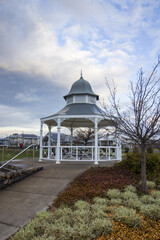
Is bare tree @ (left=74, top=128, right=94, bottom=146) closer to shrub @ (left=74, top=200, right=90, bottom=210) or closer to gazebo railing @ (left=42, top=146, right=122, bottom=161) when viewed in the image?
gazebo railing @ (left=42, top=146, right=122, bottom=161)

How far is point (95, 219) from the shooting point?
299 centimetres

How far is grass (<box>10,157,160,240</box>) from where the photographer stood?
266cm

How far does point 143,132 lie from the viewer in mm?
4734

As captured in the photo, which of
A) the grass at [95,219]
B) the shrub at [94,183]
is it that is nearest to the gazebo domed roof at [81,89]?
the shrub at [94,183]

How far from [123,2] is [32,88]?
907 cm

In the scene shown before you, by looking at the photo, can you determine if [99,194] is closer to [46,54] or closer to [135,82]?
[135,82]

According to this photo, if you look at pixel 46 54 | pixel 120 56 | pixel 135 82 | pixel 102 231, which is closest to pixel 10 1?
pixel 46 54

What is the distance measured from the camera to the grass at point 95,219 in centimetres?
266

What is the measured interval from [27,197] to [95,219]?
7.29ft

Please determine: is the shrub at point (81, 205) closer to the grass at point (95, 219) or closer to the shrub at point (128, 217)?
the grass at point (95, 219)

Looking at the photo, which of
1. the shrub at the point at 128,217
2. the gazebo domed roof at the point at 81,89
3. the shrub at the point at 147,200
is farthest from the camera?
the gazebo domed roof at the point at 81,89

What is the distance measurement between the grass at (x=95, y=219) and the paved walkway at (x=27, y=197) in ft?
0.89

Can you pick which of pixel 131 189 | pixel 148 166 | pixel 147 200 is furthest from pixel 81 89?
A: pixel 147 200

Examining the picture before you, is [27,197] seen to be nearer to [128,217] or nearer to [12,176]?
[12,176]
